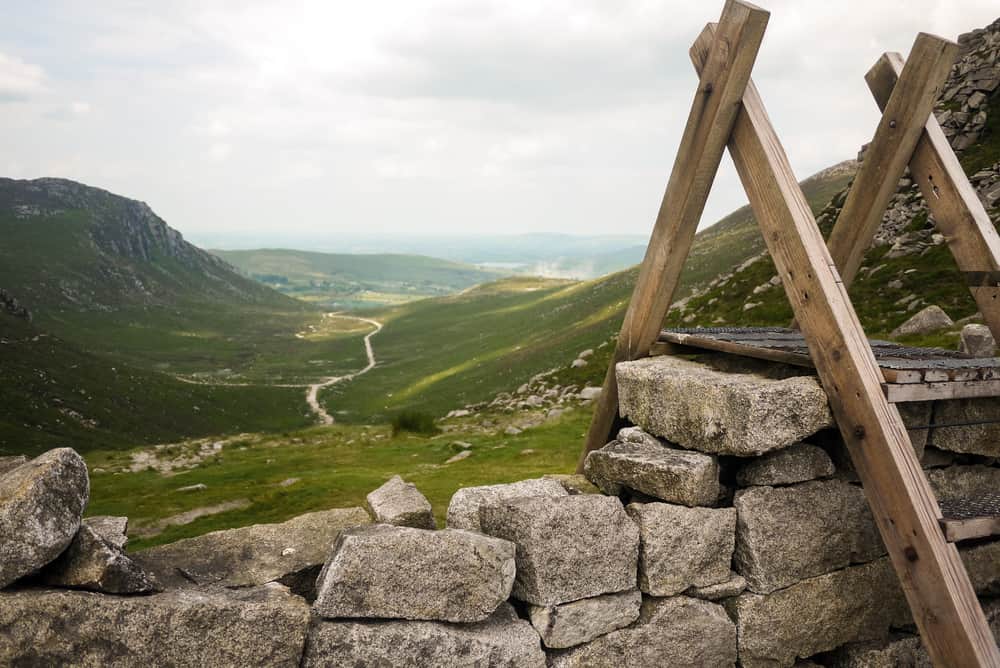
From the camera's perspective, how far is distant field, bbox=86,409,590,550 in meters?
15.8

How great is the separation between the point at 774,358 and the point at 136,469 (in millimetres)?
43893

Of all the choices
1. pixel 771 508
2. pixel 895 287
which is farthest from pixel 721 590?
pixel 895 287

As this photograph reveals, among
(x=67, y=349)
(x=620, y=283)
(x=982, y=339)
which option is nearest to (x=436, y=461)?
(x=982, y=339)

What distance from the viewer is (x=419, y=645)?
5.41 m

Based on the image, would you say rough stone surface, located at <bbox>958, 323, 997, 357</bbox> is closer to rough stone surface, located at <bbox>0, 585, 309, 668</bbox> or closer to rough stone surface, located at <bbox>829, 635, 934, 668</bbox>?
rough stone surface, located at <bbox>829, 635, 934, 668</bbox>

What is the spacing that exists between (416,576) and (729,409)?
3.19 meters

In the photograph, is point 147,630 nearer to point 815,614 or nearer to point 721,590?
point 721,590

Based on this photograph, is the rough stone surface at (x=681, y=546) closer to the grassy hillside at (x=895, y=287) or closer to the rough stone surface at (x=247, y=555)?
the rough stone surface at (x=247, y=555)

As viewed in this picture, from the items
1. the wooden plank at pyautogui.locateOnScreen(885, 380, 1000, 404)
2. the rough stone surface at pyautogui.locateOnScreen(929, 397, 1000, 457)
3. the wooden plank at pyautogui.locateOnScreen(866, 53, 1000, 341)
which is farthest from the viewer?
the rough stone surface at pyautogui.locateOnScreen(929, 397, 1000, 457)

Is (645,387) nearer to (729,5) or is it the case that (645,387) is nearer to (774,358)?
(774,358)

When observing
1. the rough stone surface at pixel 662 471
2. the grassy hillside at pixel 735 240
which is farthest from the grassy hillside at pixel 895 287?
the grassy hillside at pixel 735 240

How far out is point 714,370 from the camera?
736cm

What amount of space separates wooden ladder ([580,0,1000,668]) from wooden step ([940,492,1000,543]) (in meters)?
0.09

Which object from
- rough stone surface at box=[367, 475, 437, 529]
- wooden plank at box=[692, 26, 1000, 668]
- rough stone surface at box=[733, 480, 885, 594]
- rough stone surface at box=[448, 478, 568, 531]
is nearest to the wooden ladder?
wooden plank at box=[692, 26, 1000, 668]
